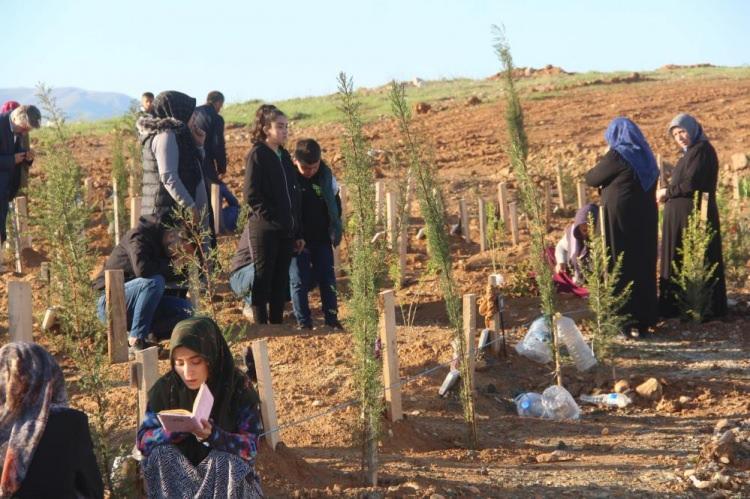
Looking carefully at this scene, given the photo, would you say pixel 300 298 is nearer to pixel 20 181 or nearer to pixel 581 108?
pixel 20 181

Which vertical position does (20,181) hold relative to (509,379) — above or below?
above

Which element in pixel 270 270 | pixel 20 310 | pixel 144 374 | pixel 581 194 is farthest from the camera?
pixel 581 194

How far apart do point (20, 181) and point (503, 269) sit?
14.2 feet

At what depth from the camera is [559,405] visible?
286 inches

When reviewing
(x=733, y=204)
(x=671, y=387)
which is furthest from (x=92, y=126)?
(x=671, y=387)

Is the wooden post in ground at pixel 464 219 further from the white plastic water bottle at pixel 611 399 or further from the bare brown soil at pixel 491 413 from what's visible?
the white plastic water bottle at pixel 611 399

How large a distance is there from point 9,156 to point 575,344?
15.8 feet

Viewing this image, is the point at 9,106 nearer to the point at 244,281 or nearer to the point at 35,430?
the point at 244,281

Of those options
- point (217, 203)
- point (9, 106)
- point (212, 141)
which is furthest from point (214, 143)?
point (9, 106)

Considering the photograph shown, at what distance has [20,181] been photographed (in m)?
9.74

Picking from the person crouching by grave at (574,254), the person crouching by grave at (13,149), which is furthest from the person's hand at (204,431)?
the person crouching by grave at (13,149)

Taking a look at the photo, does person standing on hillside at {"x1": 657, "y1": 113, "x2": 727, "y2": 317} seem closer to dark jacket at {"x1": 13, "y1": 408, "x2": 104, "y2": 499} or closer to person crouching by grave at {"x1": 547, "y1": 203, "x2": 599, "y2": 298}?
person crouching by grave at {"x1": 547, "y1": 203, "x2": 599, "y2": 298}

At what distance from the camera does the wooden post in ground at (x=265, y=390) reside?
5.42 meters

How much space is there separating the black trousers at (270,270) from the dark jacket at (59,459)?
13.9ft
